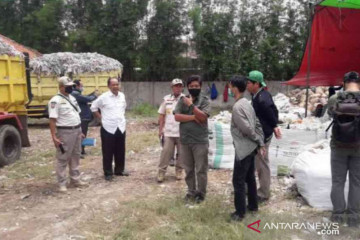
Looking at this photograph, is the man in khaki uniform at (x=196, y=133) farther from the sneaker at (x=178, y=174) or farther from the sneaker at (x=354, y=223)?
the sneaker at (x=354, y=223)

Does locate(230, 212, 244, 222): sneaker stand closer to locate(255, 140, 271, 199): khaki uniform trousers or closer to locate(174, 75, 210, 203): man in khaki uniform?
locate(174, 75, 210, 203): man in khaki uniform

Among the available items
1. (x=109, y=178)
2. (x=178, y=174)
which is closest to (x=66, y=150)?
(x=109, y=178)

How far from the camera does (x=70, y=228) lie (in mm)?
3803

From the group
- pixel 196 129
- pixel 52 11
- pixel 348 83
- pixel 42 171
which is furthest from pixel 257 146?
pixel 52 11

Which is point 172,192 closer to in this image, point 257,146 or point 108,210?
point 108,210

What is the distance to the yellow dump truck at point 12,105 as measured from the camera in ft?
21.2

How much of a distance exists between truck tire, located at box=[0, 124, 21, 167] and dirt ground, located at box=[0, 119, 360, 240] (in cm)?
17

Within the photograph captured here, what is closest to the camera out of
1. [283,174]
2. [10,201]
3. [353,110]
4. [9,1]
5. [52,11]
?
[353,110]

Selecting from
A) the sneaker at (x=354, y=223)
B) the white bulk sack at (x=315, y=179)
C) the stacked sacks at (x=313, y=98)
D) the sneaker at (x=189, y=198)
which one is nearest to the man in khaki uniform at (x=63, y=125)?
the sneaker at (x=189, y=198)

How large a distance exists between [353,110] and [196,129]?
169 cm

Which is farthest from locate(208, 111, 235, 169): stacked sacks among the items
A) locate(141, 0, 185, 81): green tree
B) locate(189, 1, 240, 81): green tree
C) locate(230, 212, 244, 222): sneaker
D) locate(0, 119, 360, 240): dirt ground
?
locate(141, 0, 185, 81): green tree

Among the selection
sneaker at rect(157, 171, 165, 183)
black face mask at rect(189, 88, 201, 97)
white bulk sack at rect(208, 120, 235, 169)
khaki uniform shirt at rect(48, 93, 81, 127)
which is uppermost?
black face mask at rect(189, 88, 201, 97)

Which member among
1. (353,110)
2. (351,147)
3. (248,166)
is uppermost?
(353,110)

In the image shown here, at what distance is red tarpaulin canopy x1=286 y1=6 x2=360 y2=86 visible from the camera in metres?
A: 7.24
